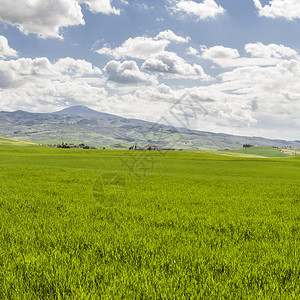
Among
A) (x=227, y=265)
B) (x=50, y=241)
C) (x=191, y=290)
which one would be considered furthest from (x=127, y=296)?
(x=50, y=241)

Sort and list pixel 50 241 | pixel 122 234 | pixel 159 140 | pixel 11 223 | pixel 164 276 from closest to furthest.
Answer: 1. pixel 164 276
2. pixel 50 241
3. pixel 122 234
4. pixel 11 223
5. pixel 159 140

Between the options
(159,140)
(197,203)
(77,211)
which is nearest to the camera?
(77,211)

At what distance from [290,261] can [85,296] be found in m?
4.65

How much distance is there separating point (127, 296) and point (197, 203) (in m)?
8.94

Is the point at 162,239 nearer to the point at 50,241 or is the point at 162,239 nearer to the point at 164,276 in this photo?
the point at 164,276

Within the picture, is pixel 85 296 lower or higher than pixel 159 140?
lower

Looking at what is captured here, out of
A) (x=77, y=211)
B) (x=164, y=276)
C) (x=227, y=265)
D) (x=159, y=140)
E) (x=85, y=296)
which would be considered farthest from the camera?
(x=159, y=140)

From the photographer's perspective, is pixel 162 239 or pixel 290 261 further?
pixel 162 239

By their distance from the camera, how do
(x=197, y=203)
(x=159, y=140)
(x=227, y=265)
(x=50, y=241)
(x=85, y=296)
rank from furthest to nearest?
1. (x=159, y=140)
2. (x=197, y=203)
3. (x=50, y=241)
4. (x=227, y=265)
5. (x=85, y=296)

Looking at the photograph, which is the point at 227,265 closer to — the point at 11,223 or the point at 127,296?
the point at 127,296

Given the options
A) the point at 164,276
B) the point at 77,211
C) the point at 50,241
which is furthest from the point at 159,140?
the point at 164,276

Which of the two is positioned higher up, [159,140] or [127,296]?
[159,140]

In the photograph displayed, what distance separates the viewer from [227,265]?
5.07 metres

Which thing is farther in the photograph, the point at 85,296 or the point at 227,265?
the point at 227,265
